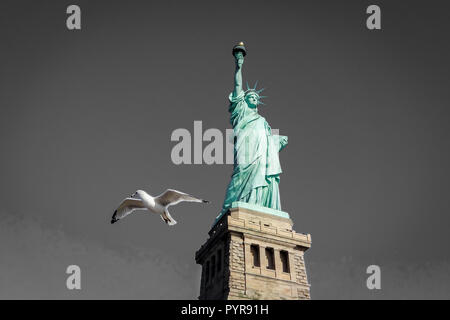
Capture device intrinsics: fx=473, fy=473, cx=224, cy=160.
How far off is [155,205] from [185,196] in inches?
75.0

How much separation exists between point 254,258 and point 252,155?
8274mm

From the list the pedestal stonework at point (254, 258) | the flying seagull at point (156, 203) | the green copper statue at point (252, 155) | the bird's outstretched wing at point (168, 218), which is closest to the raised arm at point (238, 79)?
the green copper statue at point (252, 155)

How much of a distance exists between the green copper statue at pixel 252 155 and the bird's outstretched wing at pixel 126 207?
1250 cm

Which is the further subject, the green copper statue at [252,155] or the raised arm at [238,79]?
the raised arm at [238,79]

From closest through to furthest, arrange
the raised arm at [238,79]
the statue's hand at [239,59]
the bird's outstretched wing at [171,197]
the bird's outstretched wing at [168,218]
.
→ the bird's outstretched wing at [171,197] → the bird's outstretched wing at [168,218] → the raised arm at [238,79] → the statue's hand at [239,59]

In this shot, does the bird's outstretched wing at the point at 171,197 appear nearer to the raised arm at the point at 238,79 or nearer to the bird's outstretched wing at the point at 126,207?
the bird's outstretched wing at the point at 126,207

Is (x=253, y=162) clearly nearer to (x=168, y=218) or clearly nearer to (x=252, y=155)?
(x=252, y=155)

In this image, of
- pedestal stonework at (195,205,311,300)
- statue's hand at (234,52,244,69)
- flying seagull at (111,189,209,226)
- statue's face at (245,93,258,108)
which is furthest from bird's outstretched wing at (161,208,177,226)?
statue's hand at (234,52,244,69)

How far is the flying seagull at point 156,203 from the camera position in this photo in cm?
1872

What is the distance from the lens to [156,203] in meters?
19.5

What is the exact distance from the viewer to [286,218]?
3234 cm

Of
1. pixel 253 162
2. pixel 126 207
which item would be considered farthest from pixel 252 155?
pixel 126 207
